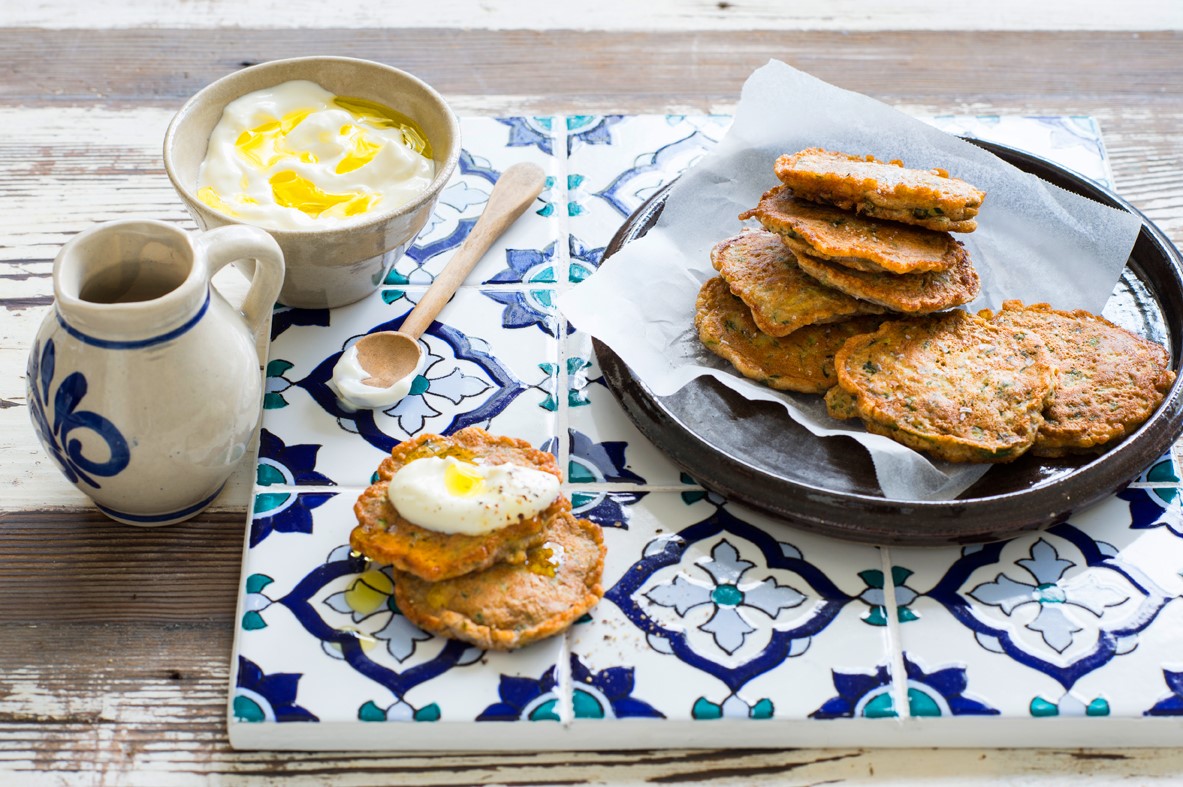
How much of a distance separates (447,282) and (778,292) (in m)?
0.60

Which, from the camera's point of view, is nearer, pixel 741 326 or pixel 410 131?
pixel 741 326

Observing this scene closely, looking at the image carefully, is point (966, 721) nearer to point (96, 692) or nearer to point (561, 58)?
point (96, 692)

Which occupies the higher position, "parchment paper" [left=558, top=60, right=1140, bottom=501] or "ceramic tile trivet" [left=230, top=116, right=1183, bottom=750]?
"parchment paper" [left=558, top=60, right=1140, bottom=501]

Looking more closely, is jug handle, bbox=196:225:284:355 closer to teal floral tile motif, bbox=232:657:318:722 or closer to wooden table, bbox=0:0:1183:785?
wooden table, bbox=0:0:1183:785

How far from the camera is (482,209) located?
2.25 m

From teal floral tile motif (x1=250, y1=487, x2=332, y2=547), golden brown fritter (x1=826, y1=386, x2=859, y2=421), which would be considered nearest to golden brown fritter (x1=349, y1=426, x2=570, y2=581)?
teal floral tile motif (x1=250, y1=487, x2=332, y2=547)

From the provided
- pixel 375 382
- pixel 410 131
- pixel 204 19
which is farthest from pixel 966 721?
pixel 204 19

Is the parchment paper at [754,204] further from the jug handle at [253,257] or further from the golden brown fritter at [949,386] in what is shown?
the jug handle at [253,257]

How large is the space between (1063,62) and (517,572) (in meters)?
2.07

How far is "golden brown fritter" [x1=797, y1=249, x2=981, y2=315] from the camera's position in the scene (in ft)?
5.92

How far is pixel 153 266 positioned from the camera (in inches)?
62.3

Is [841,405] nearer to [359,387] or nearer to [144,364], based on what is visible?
[359,387]

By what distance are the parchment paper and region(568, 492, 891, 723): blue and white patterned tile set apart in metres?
0.20

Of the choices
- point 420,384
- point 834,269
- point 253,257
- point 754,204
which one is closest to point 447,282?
point 420,384
